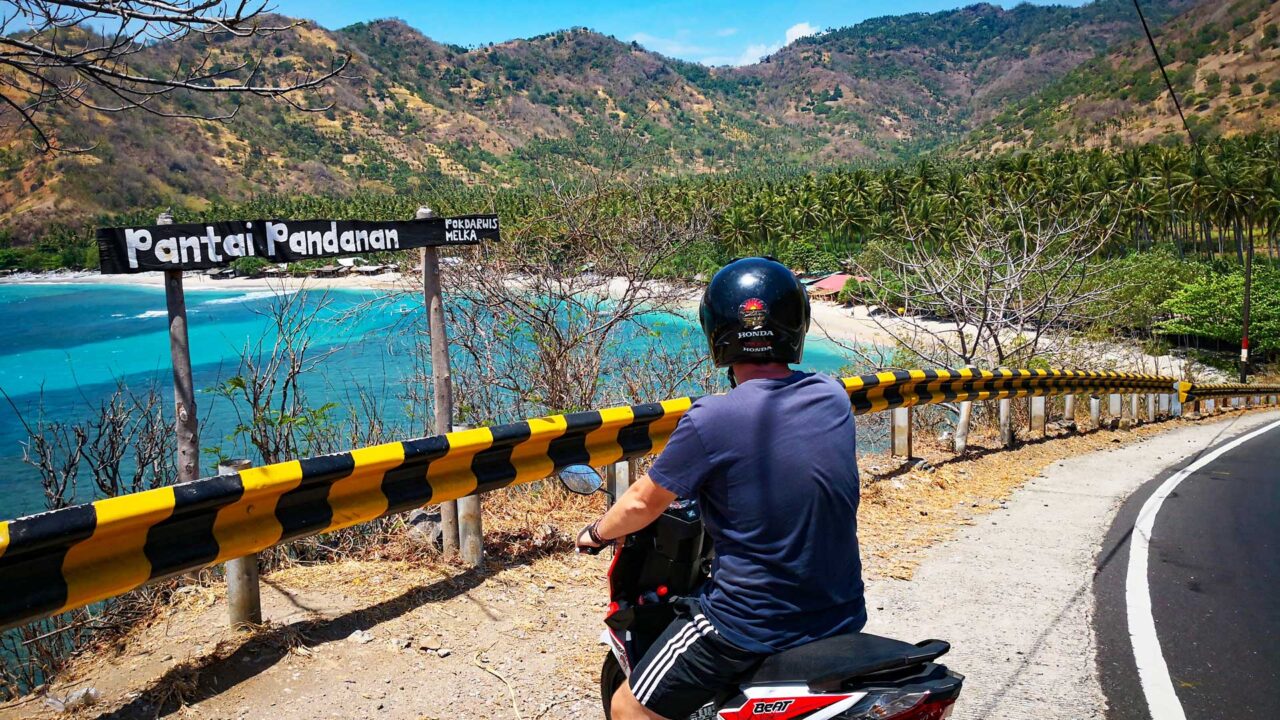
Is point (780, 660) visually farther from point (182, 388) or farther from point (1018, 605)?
point (1018, 605)

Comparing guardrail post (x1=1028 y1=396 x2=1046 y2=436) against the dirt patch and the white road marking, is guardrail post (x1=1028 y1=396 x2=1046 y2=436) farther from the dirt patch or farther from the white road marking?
the dirt patch

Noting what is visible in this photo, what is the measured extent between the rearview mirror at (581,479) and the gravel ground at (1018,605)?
2.14 meters

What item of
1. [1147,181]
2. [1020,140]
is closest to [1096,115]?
[1020,140]

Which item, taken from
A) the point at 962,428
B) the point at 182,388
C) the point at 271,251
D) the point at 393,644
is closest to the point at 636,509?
the point at 393,644

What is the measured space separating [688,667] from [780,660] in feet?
0.86

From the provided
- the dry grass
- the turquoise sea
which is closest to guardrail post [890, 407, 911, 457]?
the dry grass

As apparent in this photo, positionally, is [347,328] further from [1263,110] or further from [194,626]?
[1263,110]

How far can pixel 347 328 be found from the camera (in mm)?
11109

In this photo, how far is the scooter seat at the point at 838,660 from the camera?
7.18 ft

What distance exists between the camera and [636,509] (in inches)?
98.1

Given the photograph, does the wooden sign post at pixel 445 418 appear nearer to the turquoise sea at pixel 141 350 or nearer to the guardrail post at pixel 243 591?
the guardrail post at pixel 243 591

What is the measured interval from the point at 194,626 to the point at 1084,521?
6581 millimetres

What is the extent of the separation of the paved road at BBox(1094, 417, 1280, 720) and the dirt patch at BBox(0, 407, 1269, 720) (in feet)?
4.59

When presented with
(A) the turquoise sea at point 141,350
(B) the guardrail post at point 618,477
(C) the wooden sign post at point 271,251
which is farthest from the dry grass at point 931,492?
(A) the turquoise sea at point 141,350
